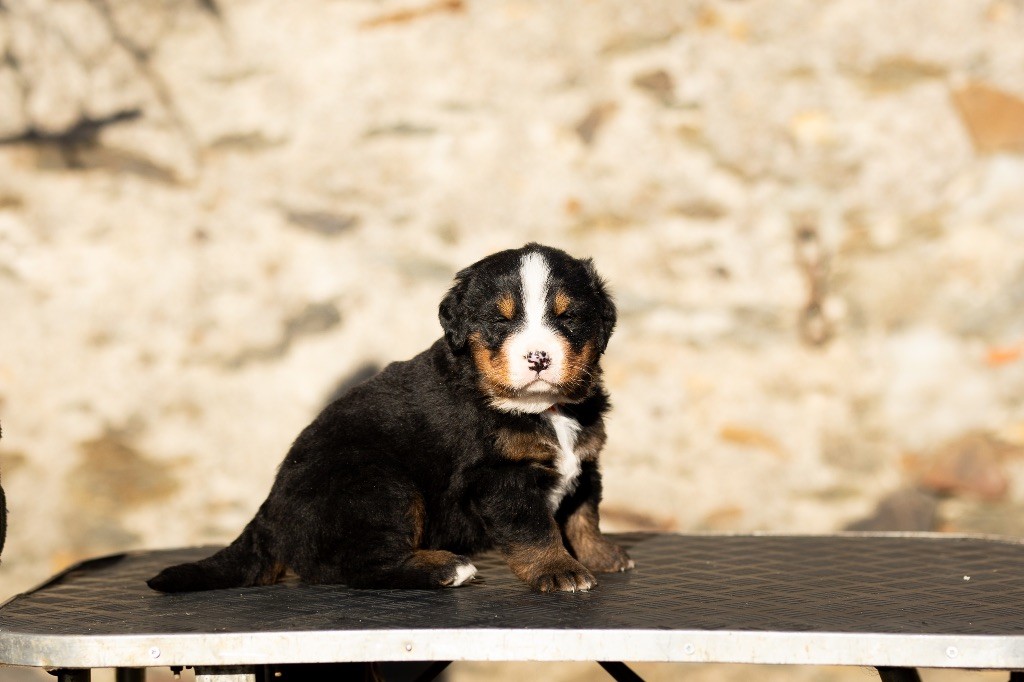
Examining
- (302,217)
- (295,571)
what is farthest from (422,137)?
(295,571)

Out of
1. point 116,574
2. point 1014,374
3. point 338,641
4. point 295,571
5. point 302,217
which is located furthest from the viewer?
point 302,217

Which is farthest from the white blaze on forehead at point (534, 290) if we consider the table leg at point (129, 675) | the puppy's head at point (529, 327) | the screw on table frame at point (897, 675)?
the table leg at point (129, 675)

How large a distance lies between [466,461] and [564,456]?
0.24m

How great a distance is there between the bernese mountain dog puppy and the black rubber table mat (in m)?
0.08

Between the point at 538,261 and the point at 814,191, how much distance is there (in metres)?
2.53

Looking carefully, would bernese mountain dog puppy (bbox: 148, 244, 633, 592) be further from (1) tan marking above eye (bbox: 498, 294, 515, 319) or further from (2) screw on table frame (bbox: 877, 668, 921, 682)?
(2) screw on table frame (bbox: 877, 668, 921, 682)

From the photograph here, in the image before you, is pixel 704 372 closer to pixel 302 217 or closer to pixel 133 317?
pixel 302 217

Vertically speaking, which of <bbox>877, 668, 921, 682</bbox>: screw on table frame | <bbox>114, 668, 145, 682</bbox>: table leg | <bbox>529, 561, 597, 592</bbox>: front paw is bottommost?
<bbox>877, 668, 921, 682</bbox>: screw on table frame

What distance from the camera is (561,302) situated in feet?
10.2

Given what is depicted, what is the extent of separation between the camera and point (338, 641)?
2.50 m

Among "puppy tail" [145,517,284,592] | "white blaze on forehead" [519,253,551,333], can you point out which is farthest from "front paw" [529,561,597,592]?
"puppy tail" [145,517,284,592]

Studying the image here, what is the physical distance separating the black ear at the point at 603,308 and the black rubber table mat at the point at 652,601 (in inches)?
23.6

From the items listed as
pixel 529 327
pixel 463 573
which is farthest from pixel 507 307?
pixel 463 573

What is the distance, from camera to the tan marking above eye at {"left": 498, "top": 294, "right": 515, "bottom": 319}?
3102mm
